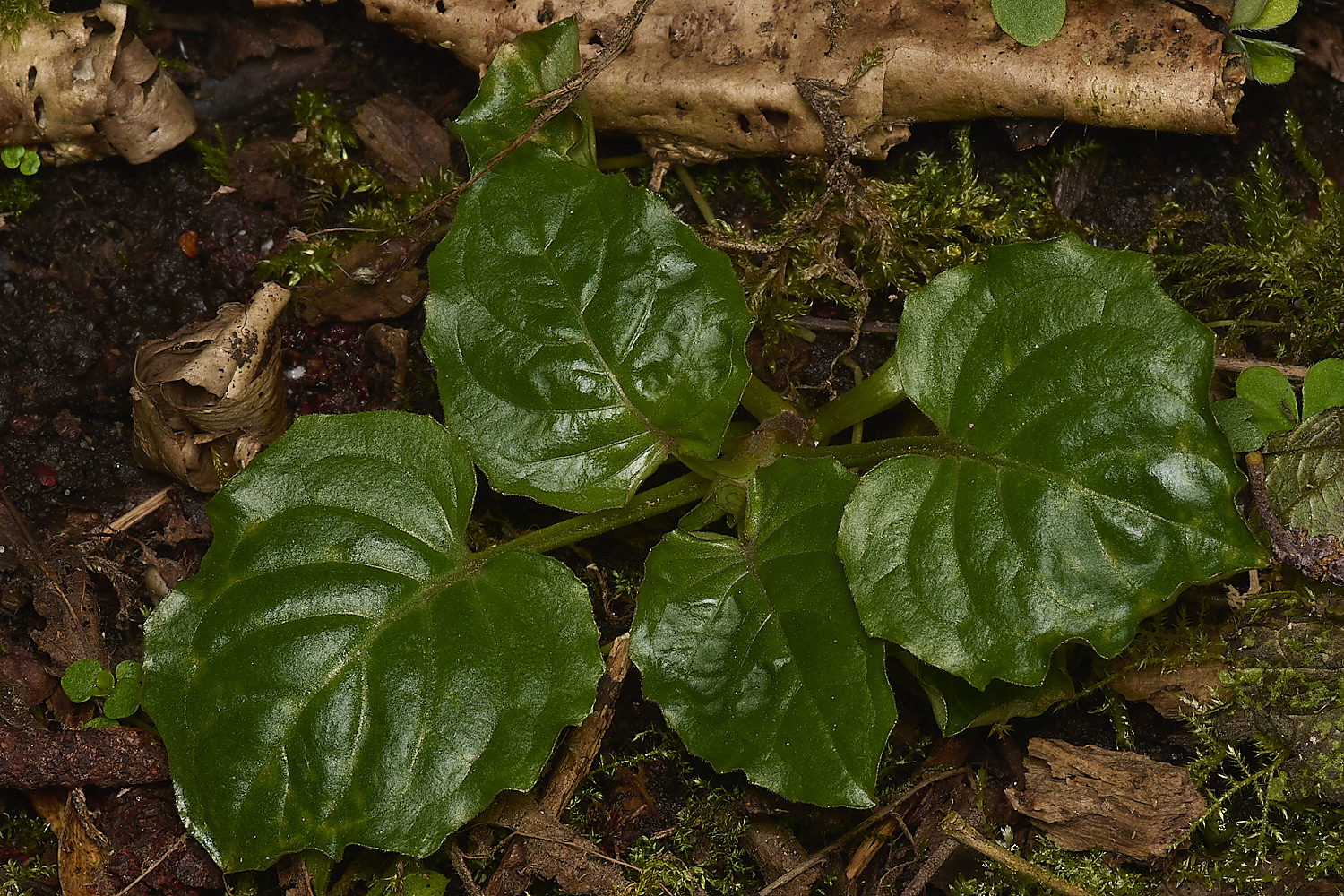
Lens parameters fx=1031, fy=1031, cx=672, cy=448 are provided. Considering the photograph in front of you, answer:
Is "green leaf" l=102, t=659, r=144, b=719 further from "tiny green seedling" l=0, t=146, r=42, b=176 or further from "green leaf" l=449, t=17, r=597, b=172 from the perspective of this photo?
"green leaf" l=449, t=17, r=597, b=172

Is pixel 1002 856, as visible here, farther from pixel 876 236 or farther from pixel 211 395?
pixel 211 395

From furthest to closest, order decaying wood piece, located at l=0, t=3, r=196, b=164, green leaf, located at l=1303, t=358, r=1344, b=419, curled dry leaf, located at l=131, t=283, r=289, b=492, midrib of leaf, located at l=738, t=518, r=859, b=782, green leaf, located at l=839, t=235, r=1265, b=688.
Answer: decaying wood piece, located at l=0, t=3, r=196, b=164, curled dry leaf, located at l=131, t=283, r=289, b=492, green leaf, located at l=1303, t=358, r=1344, b=419, midrib of leaf, located at l=738, t=518, r=859, b=782, green leaf, located at l=839, t=235, r=1265, b=688

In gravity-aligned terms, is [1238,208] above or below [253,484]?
above

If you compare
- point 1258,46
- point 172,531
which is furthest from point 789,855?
point 1258,46

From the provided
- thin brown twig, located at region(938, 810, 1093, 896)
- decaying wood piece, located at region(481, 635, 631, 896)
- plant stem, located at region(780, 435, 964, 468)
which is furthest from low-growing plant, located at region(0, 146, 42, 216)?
thin brown twig, located at region(938, 810, 1093, 896)

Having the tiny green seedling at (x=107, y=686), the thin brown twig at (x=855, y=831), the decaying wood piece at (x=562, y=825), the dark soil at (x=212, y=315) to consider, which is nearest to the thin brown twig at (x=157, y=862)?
the dark soil at (x=212, y=315)

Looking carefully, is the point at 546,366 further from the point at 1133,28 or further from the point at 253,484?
the point at 1133,28
